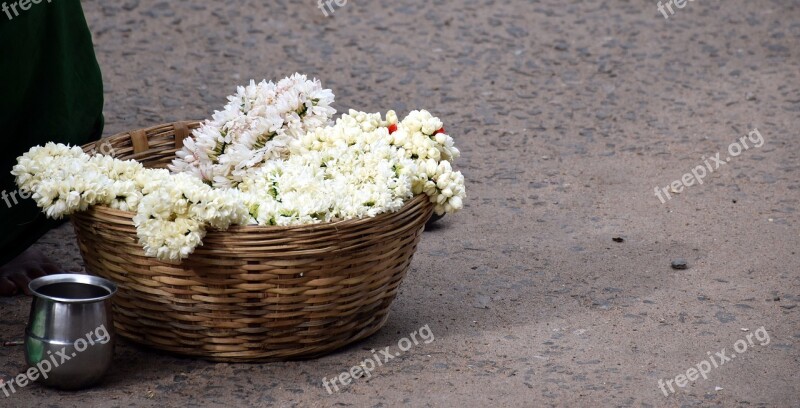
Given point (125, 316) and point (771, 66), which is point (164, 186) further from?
point (771, 66)

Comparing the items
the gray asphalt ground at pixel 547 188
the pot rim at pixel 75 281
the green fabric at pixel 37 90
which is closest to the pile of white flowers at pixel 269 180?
the pot rim at pixel 75 281

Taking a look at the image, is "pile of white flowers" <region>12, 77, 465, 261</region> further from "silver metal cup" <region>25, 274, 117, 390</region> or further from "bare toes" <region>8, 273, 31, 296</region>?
"bare toes" <region>8, 273, 31, 296</region>

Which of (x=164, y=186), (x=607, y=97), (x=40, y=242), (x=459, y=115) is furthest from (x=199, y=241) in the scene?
(x=607, y=97)

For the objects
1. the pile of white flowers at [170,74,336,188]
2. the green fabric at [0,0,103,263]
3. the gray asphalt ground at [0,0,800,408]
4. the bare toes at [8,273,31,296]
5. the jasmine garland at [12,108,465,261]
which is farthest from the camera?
the bare toes at [8,273,31,296]

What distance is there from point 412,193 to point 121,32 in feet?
11.7

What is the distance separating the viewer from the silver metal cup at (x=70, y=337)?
2.54 metres

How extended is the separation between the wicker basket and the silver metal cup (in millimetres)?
128

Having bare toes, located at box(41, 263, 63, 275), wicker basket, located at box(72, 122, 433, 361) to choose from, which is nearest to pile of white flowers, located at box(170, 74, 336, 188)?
wicker basket, located at box(72, 122, 433, 361)

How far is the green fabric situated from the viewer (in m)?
3.10

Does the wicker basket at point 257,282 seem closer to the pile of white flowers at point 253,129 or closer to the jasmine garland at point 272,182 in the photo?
the jasmine garland at point 272,182

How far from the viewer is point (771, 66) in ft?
18.0

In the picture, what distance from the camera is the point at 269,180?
9.19ft

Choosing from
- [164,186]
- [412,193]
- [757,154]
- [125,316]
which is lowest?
[757,154]

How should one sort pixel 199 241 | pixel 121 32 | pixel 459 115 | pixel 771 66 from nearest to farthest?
pixel 199 241
pixel 459 115
pixel 771 66
pixel 121 32
